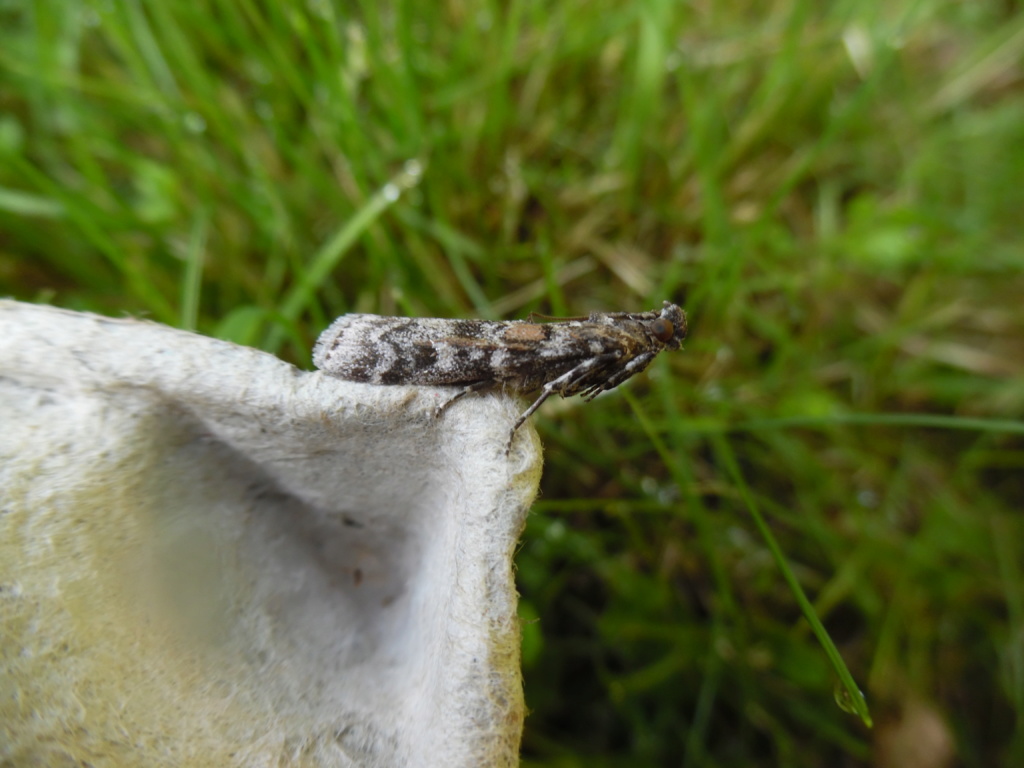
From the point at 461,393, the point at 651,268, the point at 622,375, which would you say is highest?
the point at 651,268

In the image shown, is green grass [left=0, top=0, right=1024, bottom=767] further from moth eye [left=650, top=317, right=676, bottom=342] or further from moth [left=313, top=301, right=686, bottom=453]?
moth [left=313, top=301, right=686, bottom=453]

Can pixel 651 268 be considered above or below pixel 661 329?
above

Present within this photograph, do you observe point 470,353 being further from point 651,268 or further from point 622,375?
point 651,268

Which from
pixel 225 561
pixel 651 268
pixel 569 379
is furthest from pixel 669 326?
pixel 225 561

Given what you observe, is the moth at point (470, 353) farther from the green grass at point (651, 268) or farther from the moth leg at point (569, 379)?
the green grass at point (651, 268)

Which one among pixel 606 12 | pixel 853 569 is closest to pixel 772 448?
pixel 853 569

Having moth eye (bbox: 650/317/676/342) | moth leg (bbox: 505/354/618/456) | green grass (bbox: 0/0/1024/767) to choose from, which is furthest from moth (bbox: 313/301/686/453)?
green grass (bbox: 0/0/1024/767)

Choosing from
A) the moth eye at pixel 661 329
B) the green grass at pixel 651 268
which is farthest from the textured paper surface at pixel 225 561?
the green grass at pixel 651 268
